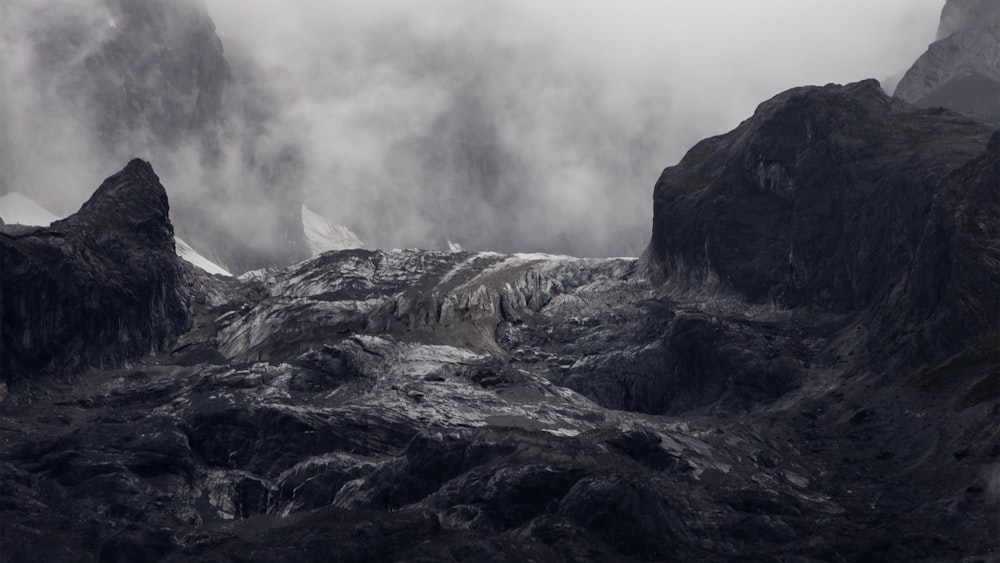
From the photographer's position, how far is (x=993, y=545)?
192 m

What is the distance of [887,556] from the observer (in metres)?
200

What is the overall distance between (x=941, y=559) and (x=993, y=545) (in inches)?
267

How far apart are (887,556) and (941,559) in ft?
23.3

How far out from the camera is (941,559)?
196m

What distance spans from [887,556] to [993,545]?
13.7m
